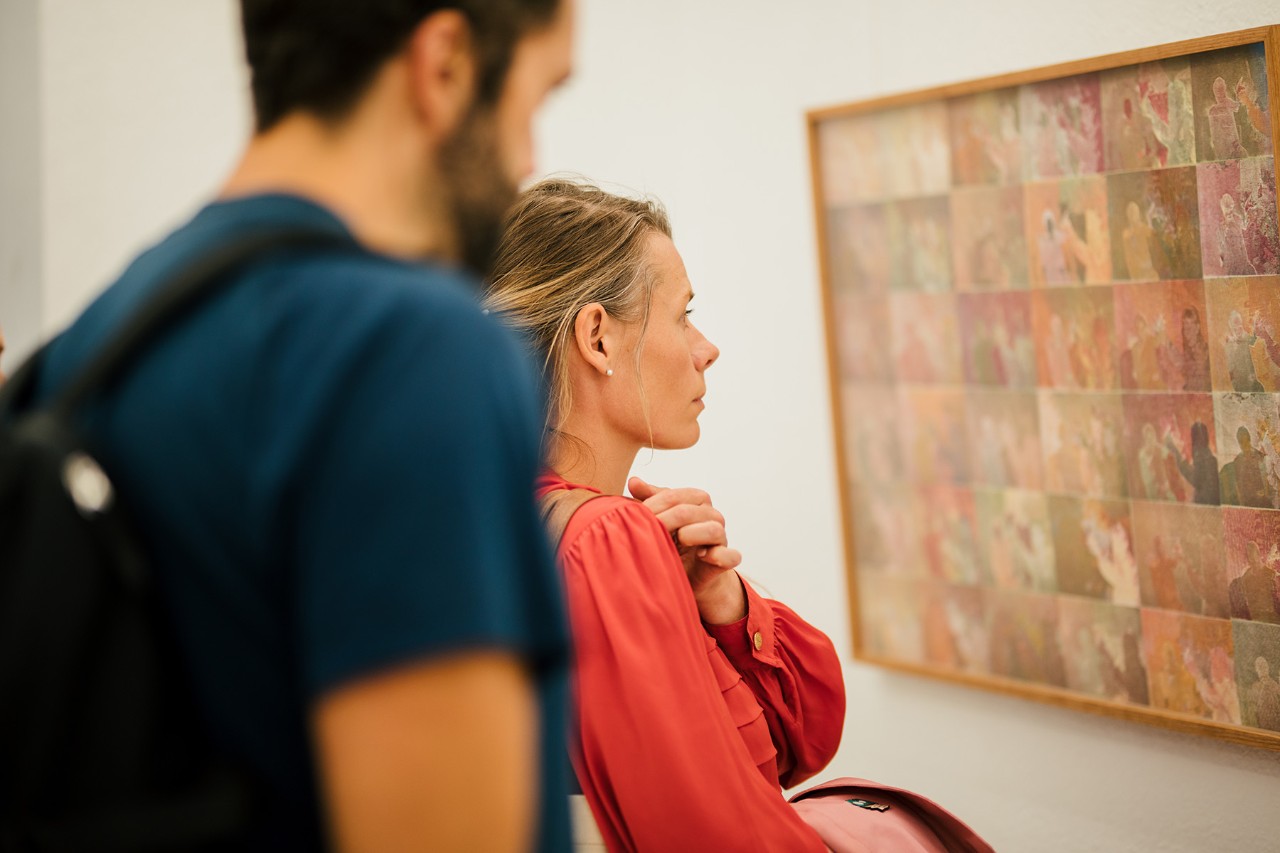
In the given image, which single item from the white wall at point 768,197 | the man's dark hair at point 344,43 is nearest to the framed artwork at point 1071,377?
the white wall at point 768,197

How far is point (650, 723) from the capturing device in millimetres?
1321

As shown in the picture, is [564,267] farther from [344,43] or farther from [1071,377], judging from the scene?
[1071,377]

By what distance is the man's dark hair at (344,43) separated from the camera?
0.67 m

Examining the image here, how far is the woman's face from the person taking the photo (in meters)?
1.58

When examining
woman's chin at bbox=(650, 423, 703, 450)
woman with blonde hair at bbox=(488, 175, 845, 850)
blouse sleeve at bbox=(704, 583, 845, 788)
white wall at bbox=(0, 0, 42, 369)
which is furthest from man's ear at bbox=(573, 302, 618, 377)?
white wall at bbox=(0, 0, 42, 369)

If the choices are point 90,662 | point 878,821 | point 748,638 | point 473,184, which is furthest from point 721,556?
point 90,662

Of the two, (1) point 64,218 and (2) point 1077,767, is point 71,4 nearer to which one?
(1) point 64,218

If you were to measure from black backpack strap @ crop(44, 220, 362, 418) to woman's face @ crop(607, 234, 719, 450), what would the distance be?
0.97 m

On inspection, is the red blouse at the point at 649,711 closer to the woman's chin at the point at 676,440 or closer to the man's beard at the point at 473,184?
the woman's chin at the point at 676,440

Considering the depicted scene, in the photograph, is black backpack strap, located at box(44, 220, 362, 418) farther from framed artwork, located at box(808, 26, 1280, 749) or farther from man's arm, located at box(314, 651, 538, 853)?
framed artwork, located at box(808, 26, 1280, 749)

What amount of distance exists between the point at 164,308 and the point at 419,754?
0.87 feet

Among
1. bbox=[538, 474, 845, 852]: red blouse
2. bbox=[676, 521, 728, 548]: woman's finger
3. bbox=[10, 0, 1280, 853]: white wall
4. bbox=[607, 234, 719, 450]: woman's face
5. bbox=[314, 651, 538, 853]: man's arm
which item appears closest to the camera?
bbox=[314, 651, 538, 853]: man's arm

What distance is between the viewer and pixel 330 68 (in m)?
0.68

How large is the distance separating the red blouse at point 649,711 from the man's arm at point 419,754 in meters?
0.73
